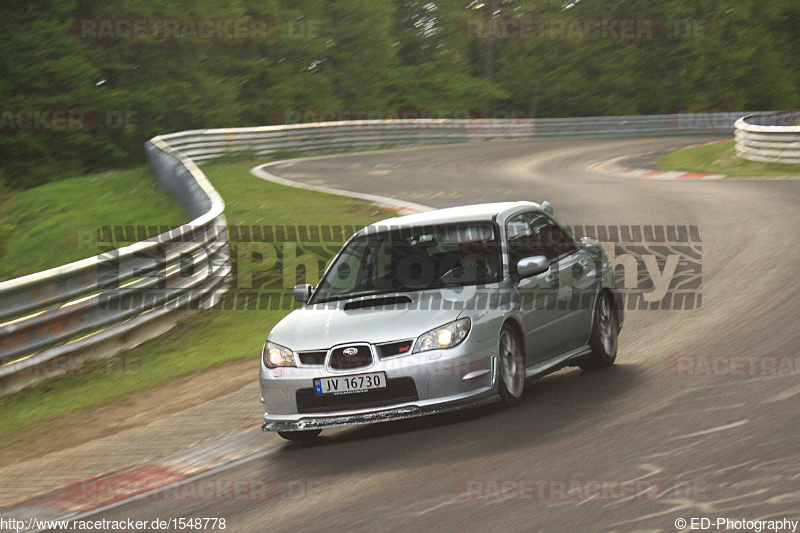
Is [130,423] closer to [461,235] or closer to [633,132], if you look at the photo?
[461,235]

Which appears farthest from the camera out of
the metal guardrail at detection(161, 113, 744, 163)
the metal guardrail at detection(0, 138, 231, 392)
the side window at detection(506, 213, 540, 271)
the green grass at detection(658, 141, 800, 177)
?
the metal guardrail at detection(161, 113, 744, 163)

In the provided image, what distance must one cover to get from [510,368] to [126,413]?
3.68 meters

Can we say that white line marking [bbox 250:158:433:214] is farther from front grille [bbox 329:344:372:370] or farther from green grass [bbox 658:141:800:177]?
front grille [bbox 329:344:372:370]

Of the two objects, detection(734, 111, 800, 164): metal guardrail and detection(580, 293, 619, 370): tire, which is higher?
detection(580, 293, 619, 370): tire

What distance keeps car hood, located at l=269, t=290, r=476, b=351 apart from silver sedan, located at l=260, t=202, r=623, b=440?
0.01m

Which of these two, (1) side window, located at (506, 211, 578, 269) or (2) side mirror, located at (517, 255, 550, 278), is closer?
(2) side mirror, located at (517, 255, 550, 278)

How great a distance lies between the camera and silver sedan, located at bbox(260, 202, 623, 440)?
25.1 feet

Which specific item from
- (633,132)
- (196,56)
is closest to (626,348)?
(633,132)

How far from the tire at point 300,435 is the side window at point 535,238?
6.54 feet

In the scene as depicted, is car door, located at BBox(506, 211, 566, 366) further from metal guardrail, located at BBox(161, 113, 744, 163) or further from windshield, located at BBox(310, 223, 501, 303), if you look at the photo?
metal guardrail, located at BBox(161, 113, 744, 163)

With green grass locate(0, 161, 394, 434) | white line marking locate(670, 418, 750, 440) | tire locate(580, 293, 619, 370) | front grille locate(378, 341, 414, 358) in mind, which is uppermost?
front grille locate(378, 341, 414, 358)

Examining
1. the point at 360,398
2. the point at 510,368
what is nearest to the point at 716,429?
the point at 510,368

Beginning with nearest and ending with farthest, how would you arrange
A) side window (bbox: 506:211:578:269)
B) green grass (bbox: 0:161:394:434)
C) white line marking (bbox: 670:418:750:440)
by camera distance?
1. white line marking (bbox: 670:418:750:440)
2. side window (bbox: 506:211:578:269)
3. green grass (bbox: 0:161:394:434)

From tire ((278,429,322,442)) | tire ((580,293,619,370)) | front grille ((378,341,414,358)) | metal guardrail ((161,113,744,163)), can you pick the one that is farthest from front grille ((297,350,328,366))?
metal guardrail ((161,113,744,163))
